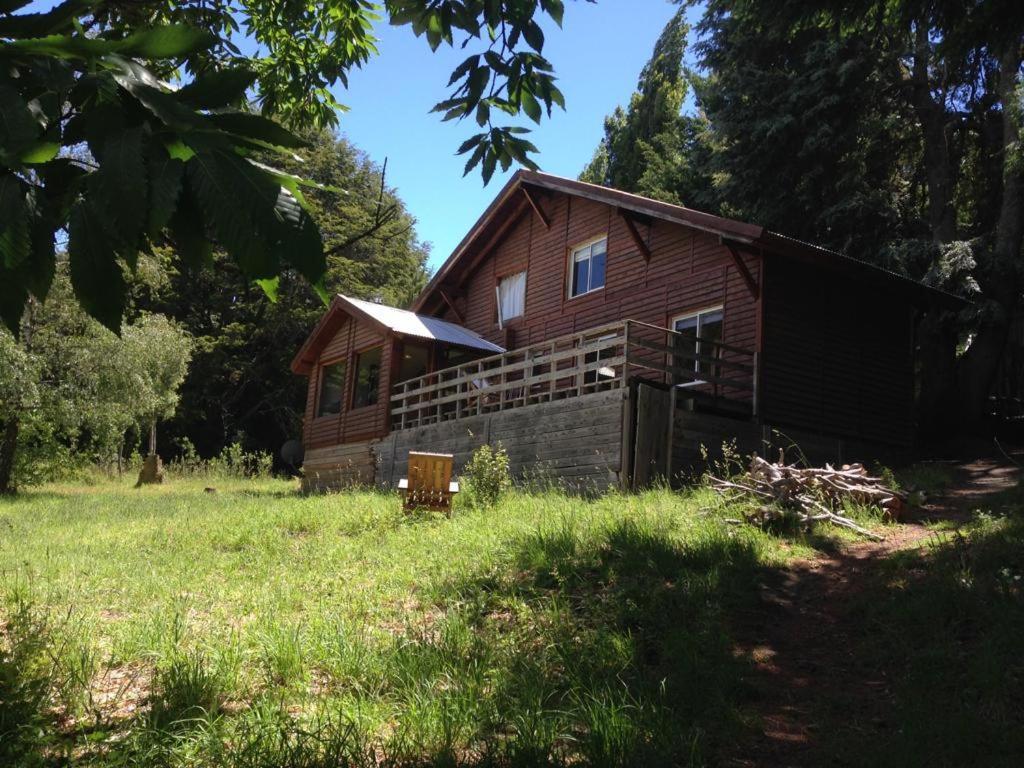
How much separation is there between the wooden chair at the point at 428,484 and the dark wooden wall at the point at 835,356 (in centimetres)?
658

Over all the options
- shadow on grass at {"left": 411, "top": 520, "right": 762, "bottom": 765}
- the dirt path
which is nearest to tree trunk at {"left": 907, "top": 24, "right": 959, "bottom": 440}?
the dirt path

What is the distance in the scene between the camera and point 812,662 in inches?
231

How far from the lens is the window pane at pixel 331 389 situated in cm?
2414

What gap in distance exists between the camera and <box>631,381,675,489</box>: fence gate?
500 inches

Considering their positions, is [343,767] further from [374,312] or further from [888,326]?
[374,312]

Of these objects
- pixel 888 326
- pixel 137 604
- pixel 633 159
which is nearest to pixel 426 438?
pixel 888 326

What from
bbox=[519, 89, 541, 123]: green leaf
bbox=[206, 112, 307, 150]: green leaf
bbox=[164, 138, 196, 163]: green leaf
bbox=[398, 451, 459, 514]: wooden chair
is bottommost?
bbox=[398, 451, 459, 514]: wooden chair

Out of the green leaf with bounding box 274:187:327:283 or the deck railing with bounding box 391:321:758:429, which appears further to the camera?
the deck railing with bounding box 391:321:758:429

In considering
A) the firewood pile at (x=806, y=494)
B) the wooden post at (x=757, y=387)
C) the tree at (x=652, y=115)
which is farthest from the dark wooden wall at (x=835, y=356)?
the tree at (x=652, y=115)

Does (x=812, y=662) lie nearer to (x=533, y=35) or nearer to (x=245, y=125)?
(x=533, y=35)

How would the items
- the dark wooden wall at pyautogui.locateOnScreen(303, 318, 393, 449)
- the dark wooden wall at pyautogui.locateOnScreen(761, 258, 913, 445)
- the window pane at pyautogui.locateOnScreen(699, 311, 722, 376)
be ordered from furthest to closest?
the dark wooden wall at pyautogui.locateOnScreen(303, 318, 393, 449) < the window pane at pyautogui.locateOnScreen(699, 311, 722, 376) < the dark wooden wall at pyautogui.locateOnScreen(761, 258, 913, 445)

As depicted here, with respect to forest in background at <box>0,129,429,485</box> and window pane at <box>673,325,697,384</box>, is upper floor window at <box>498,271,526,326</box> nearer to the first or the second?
forest in background at <box>0,129,429,485</box>

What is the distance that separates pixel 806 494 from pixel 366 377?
15077mm

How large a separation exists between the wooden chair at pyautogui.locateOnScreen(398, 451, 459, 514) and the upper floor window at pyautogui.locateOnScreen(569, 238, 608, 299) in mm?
8688
